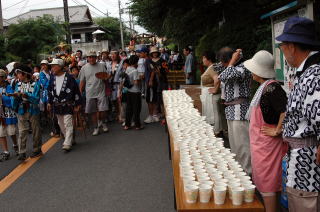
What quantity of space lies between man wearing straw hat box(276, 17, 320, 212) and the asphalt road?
2.17 metres

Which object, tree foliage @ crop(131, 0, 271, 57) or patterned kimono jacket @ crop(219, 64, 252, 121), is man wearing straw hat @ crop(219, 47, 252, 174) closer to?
patterned kimono jacket @ crop(219, 64, 252, 121)

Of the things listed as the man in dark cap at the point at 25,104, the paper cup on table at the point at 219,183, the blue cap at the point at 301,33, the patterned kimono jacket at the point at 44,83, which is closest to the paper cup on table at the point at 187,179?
the paper cup on table at the point at 219,183

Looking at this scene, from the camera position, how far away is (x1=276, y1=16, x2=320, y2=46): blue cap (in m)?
2.53

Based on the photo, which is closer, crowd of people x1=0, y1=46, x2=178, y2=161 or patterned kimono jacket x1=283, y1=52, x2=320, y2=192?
patterned kimono jacket x1=283, y1=52, x2=320, y2=192

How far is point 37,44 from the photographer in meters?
20.6

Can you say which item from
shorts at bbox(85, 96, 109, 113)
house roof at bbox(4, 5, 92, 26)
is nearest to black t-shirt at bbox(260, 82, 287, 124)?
shorts at bbox(85, 96, 109, 113)

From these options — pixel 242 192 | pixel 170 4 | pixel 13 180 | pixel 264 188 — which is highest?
pixel 170 4

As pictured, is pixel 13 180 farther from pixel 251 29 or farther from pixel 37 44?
pixel 37 44

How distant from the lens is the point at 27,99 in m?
6.95

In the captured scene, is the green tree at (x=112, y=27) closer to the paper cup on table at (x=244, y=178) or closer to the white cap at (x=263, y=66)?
the white cap at (x=263, y=66)

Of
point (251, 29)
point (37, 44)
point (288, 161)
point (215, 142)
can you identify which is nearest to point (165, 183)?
point (215, 142)

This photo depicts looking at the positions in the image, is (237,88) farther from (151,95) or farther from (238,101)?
(151,95)

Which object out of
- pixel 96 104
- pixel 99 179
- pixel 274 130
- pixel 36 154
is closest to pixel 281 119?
pixel 274 130

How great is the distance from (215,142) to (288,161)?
3.39ft
